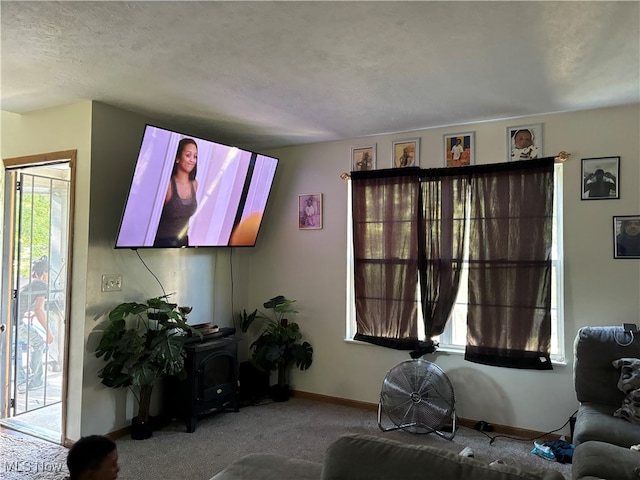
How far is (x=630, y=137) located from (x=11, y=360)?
4.96 m

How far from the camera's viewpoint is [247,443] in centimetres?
321

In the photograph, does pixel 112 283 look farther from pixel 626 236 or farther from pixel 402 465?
pixel 626 236

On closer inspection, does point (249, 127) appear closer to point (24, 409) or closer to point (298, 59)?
point (298, 59)

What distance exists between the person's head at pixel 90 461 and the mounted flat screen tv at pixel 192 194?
6.53 ft

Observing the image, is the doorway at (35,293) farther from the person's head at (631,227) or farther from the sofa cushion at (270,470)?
the person's head at (631,227)

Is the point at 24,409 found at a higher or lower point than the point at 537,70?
lower

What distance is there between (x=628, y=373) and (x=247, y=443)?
8.26ft

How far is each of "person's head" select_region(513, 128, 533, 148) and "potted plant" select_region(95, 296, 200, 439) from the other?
2.85m

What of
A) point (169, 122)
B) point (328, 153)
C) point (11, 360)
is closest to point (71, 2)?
point (169, 122)

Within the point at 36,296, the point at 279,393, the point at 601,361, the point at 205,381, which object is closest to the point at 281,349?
the point at 279,393

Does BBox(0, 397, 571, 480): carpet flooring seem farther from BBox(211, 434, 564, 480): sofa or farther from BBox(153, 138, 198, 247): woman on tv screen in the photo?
BBox(211, 434, 564, 480): sofa

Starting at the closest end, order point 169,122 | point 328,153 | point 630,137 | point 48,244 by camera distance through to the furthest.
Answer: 1. point 630,137
2. point 169,122
3. point 48,244
4. point 328,153

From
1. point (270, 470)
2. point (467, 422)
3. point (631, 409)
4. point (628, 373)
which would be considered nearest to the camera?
point (270, 470)

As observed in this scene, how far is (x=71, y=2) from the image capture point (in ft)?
6.04
